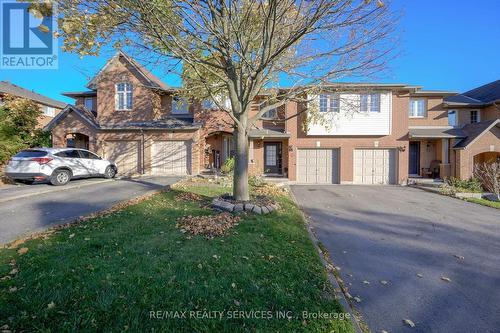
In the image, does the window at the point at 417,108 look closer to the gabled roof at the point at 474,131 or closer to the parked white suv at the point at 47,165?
the gabled roof at the point at 474,131

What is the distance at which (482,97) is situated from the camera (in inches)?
878

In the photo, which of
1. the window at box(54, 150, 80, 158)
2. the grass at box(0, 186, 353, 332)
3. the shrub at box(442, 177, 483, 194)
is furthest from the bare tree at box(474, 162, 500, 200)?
the window at box(54, 150, 80, 158)

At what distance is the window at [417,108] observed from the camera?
63.1 feet

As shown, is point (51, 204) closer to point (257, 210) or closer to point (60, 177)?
point (60, 177)

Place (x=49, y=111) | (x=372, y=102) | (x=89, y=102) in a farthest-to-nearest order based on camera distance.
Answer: (x=49, y=111)
(x=89, y=102)
(x=372, y=102)

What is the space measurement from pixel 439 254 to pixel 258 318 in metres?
4.75

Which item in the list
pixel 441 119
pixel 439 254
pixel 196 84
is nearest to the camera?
pixel 439 254

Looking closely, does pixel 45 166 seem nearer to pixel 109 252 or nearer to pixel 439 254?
pixel 109 252

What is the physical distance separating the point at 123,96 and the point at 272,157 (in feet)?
37.6

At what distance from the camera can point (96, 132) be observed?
56.5 ft

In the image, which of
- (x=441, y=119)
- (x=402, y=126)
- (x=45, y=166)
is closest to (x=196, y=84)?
(x=45, y=166)

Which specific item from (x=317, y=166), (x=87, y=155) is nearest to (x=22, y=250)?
(x=87, y=155)

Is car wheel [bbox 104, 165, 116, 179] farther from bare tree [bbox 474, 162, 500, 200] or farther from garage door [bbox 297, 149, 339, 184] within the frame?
bare tree [bbox 474, 162, 500, 200]

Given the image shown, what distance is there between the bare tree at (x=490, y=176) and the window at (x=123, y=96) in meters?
22.4
